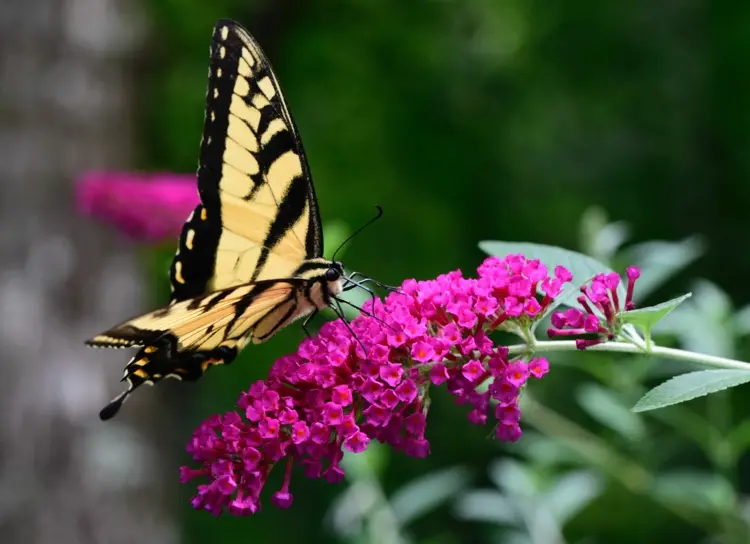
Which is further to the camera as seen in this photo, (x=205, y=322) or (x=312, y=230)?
(x=312, y=230)

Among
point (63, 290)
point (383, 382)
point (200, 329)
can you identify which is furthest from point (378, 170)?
point (383, 382)

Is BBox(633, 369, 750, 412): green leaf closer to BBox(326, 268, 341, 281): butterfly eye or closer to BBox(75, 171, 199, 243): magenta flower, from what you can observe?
BBox(326, 268, 341, 281): butterfly eye

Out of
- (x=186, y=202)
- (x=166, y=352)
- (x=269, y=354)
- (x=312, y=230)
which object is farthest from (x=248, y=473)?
(x=269, y=354)

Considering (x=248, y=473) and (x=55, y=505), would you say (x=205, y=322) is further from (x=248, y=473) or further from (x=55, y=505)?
(x=55, y=505)

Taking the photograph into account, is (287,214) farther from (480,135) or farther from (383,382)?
(480,135)

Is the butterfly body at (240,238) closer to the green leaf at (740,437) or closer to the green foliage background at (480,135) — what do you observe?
the green leaf at (740,437)

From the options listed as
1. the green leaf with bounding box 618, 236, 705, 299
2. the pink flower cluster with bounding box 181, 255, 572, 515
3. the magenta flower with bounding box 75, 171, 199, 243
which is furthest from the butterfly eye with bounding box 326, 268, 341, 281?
the magenta flower with bounding box 75, 171, 199, 243
